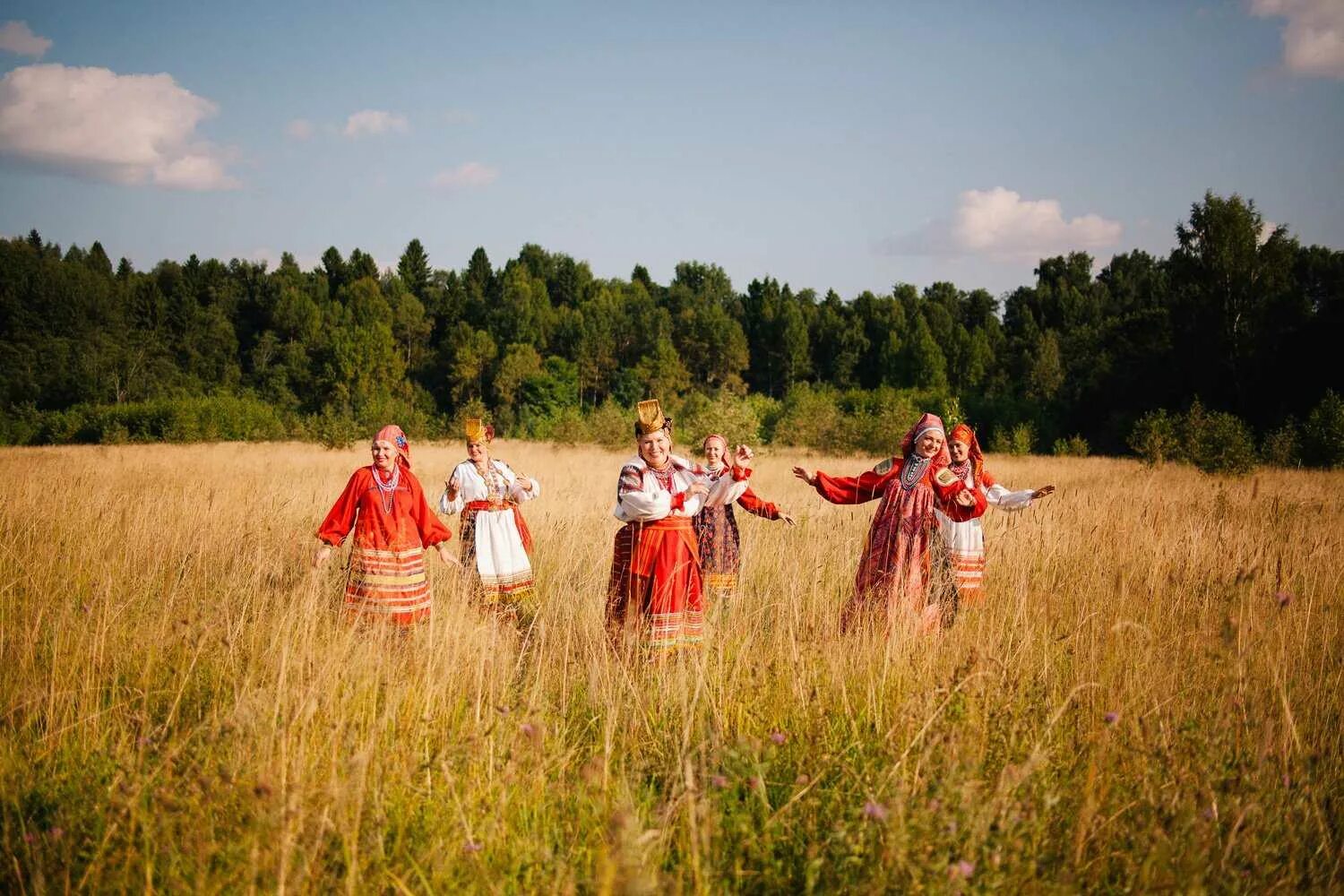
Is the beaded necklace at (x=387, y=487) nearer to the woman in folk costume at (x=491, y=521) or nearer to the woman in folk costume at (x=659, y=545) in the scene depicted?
the woman in folk costume at (x=491, y=521)

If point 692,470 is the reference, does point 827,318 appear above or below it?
above

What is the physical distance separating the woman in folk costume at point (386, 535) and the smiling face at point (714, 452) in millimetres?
2211

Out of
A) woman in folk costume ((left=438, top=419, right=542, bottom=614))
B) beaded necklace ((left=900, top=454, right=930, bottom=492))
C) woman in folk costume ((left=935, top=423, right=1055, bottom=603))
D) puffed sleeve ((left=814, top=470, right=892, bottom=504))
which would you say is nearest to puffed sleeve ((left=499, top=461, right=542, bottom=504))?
woman in folk costume ((left=438, top=419, right=542, bottom=614))

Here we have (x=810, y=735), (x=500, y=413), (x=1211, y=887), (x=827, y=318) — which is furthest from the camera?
(x=827, y=318)

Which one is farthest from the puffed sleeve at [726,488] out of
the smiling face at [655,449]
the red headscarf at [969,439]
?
the red headscarf at [969,439]

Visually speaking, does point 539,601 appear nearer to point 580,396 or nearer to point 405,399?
point 405,399

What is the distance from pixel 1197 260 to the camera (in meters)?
29.5

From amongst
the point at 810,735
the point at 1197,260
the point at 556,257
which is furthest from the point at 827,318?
the point at 810,735

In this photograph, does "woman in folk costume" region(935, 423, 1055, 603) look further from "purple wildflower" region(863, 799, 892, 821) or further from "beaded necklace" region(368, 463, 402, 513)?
"beaded necklace" region(368, 463, 402, 513)

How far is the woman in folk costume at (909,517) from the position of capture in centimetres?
450

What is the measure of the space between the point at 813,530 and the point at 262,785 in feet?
22.3

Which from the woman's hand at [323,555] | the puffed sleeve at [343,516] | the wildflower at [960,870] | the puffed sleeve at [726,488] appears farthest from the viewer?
the puffed sleeve at [343,516]

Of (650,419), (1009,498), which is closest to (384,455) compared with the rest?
(650,419)

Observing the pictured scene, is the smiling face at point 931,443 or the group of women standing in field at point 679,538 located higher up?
the smiling face at point 931,443
